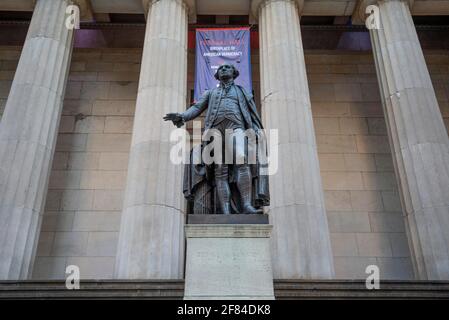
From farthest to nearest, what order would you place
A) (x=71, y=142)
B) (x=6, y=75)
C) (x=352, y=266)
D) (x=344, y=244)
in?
(x=6, y=75) → (x=71, y=142) → (x=344, y=244) → (x=352, y=266)

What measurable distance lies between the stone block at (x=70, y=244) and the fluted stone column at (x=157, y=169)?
4.03m

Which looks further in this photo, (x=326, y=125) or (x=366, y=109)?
(x=366, y=109)

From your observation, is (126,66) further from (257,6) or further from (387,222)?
(387,222)

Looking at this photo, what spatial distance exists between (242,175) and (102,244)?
8.73m

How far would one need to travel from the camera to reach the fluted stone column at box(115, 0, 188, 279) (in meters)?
10.6

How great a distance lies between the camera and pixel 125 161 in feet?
53.2

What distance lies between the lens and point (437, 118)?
1273 centimetres

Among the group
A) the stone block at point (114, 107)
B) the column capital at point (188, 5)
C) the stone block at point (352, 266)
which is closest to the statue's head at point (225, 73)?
the column capital at point (188, 5)

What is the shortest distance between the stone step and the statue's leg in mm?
2471

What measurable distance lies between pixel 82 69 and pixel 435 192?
13.1 metres

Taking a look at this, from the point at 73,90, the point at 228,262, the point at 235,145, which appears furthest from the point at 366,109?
the point at 228,262

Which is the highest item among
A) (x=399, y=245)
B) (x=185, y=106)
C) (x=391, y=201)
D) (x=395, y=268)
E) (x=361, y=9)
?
(x=361, y=9)

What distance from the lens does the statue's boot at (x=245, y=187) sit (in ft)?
23.9

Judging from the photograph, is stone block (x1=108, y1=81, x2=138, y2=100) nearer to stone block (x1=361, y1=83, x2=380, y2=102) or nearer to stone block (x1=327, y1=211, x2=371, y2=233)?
stone block (x1=327, y1=211, x2=371, y2=233)
